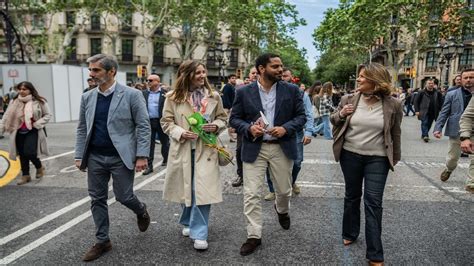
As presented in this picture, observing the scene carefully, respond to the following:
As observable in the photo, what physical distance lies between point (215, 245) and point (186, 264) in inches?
18.8

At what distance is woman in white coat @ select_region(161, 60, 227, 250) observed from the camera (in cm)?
362

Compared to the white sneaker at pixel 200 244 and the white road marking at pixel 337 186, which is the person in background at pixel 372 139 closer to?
the white sneaker at pixel 200 244

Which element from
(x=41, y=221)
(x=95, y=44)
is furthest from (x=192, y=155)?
(x=95, y=44)

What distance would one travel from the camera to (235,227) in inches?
169

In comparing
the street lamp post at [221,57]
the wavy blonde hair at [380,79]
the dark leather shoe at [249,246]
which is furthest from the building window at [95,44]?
the wavy blonde hair at [380,79]

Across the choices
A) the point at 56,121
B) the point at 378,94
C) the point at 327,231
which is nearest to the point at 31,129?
the point at 327,231

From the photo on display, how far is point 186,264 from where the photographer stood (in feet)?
11.0

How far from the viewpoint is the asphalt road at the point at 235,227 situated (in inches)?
139

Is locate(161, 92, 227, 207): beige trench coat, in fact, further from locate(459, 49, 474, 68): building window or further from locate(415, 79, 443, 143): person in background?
locate(459, 49, 474, 68): building window

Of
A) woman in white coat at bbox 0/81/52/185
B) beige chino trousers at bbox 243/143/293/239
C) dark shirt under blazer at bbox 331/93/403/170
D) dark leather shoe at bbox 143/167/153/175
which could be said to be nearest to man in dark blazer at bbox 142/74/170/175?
dark leather shoe at bbox 143/167/153/175

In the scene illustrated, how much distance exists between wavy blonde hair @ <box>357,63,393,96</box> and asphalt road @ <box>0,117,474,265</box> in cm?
148

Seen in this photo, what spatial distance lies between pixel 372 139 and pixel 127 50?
49322mm

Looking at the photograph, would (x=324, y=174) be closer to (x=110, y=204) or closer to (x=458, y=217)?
(x=458, y=217)

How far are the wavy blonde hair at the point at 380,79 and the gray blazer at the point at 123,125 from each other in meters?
2.04
